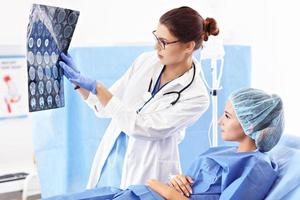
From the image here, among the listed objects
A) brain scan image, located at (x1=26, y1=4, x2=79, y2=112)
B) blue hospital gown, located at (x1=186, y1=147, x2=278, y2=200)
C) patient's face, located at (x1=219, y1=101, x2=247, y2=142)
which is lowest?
blue hospital gown, located at (x1=186, y1=147, x2=278, y2=200)

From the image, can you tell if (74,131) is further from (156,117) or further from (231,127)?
(231,127)

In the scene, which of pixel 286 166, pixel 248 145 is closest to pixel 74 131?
pixel 248 145

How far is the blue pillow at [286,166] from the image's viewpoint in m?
1.27

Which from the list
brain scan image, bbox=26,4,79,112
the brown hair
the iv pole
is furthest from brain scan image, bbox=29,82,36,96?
the iv pole

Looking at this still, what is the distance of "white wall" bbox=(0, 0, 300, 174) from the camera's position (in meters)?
2.19

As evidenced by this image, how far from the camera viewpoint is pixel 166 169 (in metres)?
1.58

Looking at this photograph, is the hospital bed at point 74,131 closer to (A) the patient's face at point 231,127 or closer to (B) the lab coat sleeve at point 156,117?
(B) the lab coat sleeve at point 156,117

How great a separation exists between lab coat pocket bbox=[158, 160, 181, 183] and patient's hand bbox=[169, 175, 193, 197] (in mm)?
123

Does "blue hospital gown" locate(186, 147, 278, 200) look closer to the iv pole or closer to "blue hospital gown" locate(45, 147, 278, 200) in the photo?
"blue hospital gown" locate(45, 147, 278, 200)

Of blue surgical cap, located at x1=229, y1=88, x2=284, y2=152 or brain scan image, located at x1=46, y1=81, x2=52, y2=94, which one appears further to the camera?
brain scan image, located at x1=46, y1=81, x2=52, y2=94

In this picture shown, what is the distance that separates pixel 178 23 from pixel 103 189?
2.27 feet

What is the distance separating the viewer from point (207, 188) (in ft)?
4.52

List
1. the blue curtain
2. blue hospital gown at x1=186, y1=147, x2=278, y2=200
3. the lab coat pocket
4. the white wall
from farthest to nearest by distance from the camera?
the white wall, the blue curtain, the lab coat pocket, blue hospital gown at x1=186, y1=147, x2=278, y2=200

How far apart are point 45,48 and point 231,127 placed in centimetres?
76
